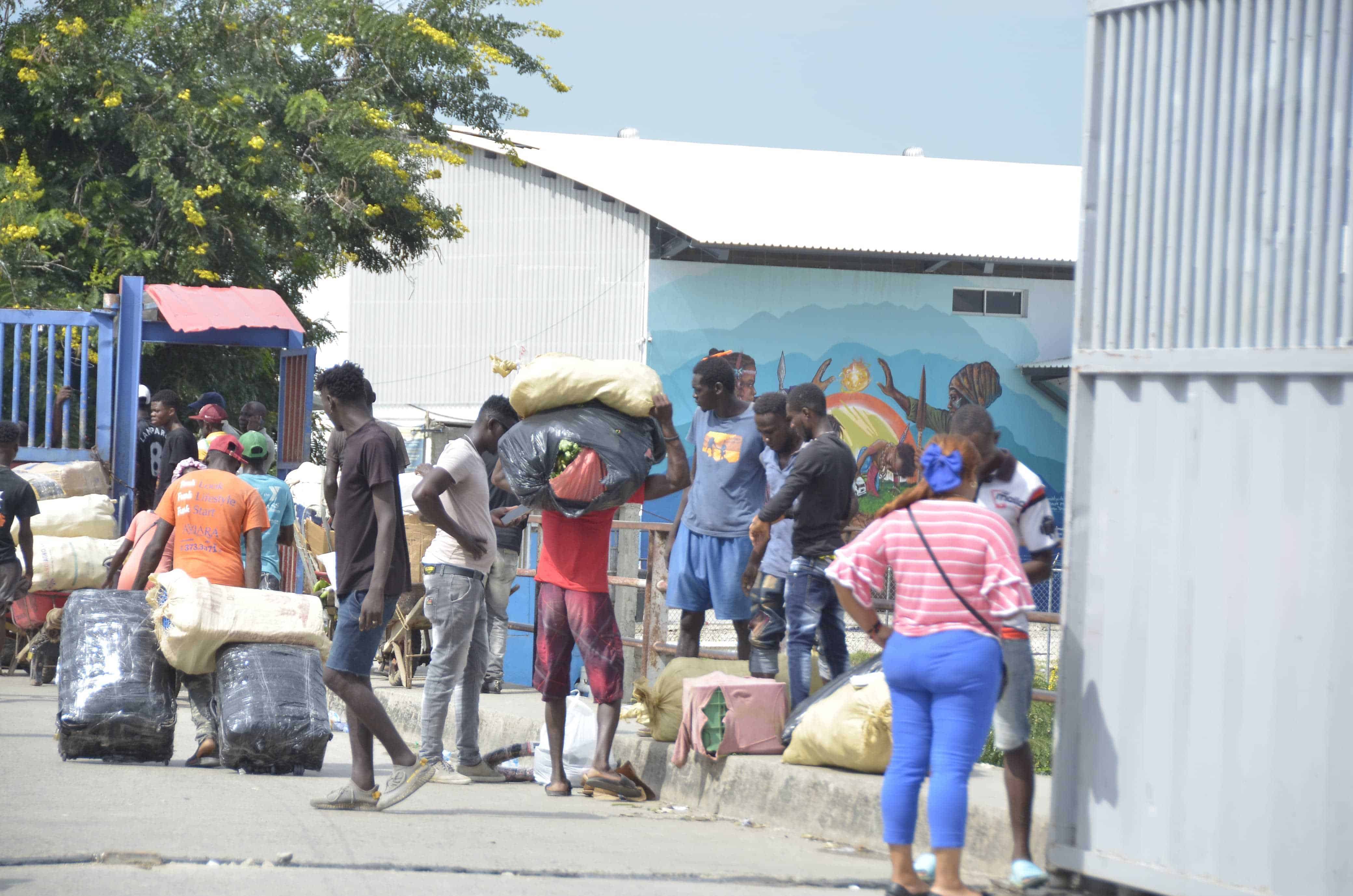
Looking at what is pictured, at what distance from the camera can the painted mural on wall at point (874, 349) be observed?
29.3 metres

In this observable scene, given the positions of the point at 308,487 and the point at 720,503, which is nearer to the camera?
the point at 720,503

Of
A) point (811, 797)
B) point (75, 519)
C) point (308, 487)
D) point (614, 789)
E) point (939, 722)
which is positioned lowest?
point (614, 789)

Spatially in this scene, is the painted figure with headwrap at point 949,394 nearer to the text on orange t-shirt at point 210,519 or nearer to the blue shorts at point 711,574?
the blue shorts at point 711,574

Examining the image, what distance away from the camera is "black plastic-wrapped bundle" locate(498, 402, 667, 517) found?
6.37 metres

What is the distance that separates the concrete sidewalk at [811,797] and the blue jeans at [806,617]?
42cm

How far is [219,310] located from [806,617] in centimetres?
784

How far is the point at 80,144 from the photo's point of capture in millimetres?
18812

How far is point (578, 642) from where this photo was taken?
21.6ft

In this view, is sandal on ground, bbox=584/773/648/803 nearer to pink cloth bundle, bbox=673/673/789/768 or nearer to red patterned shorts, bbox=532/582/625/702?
pink cloth bundle, bbox=673/673/789/768

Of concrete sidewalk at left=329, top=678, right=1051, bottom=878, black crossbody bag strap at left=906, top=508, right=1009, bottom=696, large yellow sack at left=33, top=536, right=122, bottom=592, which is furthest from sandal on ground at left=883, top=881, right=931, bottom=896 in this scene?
large yellow sack at left=33, top=536, right=122, bottom=592

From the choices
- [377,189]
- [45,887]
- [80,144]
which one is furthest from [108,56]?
[45,887]

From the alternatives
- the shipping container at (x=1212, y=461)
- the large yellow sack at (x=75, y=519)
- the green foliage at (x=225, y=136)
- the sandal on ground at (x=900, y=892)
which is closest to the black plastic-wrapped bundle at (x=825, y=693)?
the shipping container at (x=1212, y=461)

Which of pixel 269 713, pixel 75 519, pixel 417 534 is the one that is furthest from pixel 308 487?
pixel 269 713

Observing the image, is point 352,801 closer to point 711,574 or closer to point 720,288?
point 711,574
